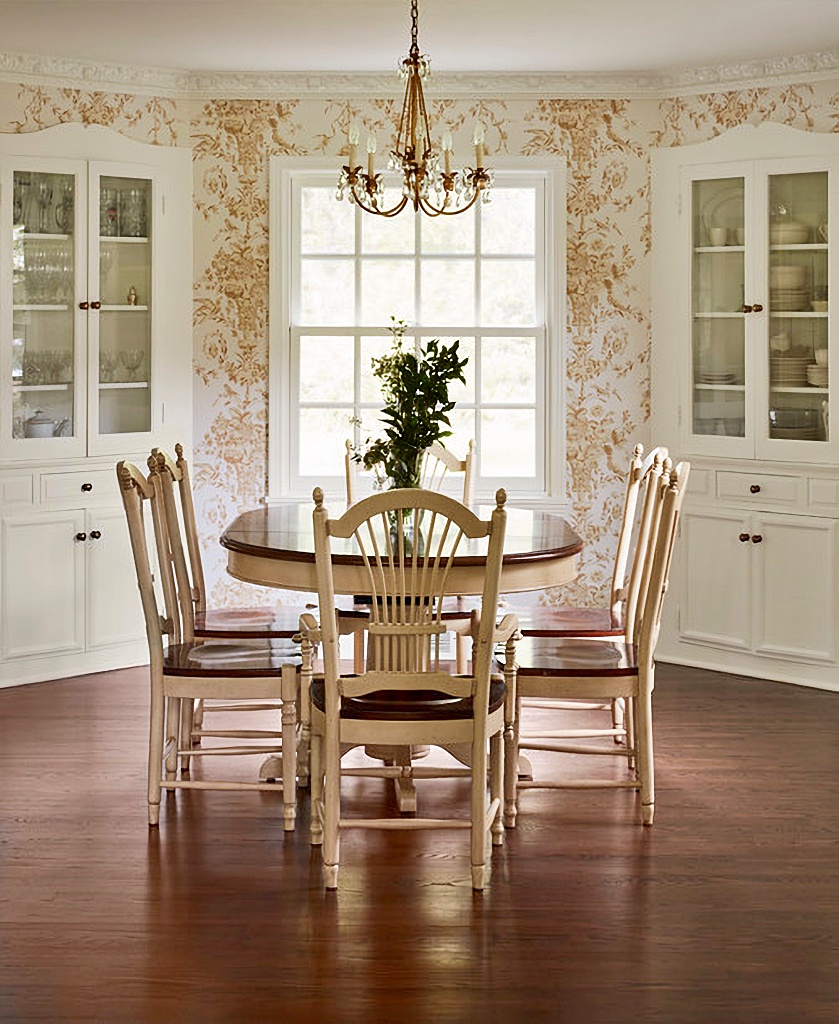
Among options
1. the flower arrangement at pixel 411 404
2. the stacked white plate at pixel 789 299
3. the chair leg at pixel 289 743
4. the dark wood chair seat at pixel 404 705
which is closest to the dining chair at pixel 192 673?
the chair leg at pixel 289 743

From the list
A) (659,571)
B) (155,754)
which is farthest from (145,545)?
(659,571)

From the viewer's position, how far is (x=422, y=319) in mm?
6863

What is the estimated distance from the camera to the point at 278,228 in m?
6.74

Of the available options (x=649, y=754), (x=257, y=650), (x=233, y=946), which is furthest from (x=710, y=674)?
(x=233, y=946)

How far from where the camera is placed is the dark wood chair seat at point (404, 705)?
12.3ft

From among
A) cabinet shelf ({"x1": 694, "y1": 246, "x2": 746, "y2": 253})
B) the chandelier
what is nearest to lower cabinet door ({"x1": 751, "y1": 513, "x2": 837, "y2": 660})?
cabinet shelf ({"x1": 694, "y1": 246, "x2": 746, "y2": 253})

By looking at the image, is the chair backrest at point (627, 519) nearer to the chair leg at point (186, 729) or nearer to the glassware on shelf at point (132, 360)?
the chair leg at point (186, 729)

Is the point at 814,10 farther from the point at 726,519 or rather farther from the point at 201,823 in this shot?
the point at 201,823

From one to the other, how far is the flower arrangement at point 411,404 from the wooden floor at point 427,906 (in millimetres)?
1048

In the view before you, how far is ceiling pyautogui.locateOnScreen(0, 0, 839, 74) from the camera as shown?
5305 mm

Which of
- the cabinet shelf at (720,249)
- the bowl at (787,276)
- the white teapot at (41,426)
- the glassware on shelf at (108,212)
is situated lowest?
the white teapot at (41,426)

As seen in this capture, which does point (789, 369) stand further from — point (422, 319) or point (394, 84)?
point (394, 84)

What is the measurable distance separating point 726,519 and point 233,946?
146 inches

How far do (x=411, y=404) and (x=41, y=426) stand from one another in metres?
2.27
